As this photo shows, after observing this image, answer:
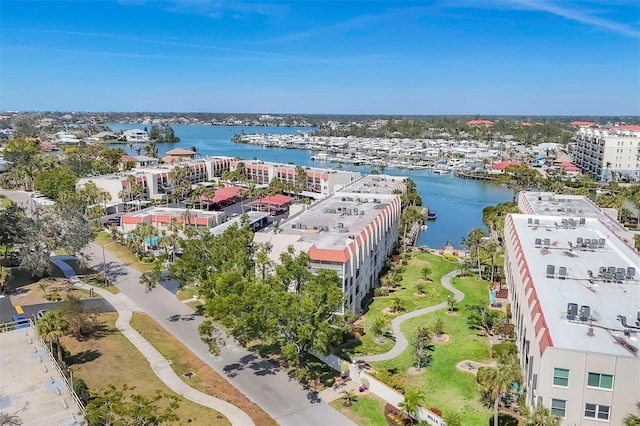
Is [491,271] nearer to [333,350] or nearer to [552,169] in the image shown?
[333,350]

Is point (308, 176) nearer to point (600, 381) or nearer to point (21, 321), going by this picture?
point (21, 321)

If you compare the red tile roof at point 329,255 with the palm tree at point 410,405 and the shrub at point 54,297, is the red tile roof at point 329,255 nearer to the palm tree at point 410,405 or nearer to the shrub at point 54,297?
the palm tree at point 410,405

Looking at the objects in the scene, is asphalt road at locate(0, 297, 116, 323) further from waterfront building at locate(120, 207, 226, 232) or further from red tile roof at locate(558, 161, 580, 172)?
red tile roof at locate(558, 161, 580, 172)

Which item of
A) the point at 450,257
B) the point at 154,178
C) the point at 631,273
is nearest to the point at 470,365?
the point at 631,273

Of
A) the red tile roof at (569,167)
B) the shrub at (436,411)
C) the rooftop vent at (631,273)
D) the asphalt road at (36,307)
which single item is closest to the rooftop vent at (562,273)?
the rooftop vent at (631,273)

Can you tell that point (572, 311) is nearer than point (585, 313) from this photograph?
No

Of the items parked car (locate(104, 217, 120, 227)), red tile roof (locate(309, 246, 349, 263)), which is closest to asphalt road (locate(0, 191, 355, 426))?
red tile roof (locate(309, 246, 349, 263))

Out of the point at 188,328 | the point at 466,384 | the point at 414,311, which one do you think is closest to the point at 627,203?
the point at 414,311

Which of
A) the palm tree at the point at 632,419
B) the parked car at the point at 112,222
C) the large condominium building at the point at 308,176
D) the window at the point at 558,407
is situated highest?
the large condominium building at the point at 308,176
